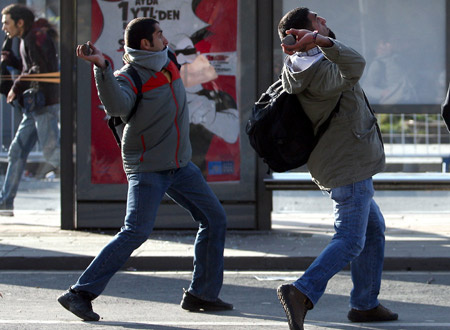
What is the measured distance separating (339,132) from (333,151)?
0.36 ft

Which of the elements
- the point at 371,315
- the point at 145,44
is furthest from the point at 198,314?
the point at 145,44

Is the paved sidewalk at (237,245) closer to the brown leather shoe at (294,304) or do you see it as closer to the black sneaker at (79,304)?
the black sneaker at (79,304)

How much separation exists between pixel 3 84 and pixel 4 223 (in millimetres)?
1490

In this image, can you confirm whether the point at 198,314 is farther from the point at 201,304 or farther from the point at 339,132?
the point at 339,132

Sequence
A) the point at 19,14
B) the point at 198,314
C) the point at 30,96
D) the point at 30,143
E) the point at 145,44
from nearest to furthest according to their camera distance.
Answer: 1. the point at 145,44
2. the point at 198,314
3. the point at 19,14
4. the point at 30,96
5. the point at 30,143

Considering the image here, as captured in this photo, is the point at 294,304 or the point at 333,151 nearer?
the point at 294,304

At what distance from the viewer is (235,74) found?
29.2 ft

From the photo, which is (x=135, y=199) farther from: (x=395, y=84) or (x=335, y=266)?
(x=395, y=84)

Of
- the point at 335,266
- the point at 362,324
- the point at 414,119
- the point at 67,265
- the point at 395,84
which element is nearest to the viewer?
the point at 335,266

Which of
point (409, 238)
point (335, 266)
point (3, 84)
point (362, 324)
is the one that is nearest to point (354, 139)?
point (335, 266)

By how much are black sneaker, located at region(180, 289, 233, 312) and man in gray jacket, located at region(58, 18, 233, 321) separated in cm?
1

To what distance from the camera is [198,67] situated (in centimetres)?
893

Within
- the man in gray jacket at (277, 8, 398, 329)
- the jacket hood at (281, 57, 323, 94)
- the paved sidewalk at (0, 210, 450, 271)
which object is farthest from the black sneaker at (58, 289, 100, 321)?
the paved sidewalk at (0, 210, 450, 271)

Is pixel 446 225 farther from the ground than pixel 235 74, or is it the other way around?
pixel 235 74
